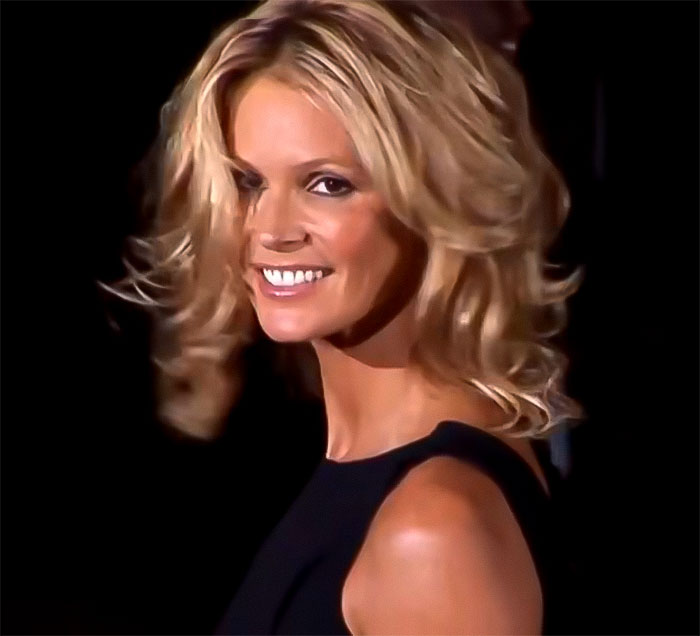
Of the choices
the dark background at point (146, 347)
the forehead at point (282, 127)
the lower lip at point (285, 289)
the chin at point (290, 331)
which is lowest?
the dark background at point (146, 347)

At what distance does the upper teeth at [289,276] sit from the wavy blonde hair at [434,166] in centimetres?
8

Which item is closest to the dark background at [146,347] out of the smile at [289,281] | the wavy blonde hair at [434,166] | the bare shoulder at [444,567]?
the wavy blonde hair at [434,166]

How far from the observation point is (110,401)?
4.96 ft

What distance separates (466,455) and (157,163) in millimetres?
474

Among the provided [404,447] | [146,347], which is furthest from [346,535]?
[146,347]

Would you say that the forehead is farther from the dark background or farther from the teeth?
the dark background

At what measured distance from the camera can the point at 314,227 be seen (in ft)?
2.85

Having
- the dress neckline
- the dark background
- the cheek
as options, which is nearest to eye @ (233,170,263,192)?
the cheek

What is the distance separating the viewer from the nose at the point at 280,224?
0.88 m

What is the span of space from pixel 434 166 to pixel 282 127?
0.12 metres

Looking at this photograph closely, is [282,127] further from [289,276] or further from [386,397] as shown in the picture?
[386,397]

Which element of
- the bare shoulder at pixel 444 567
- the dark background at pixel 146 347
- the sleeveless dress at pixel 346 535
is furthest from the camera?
the dark background at pixel 146 347

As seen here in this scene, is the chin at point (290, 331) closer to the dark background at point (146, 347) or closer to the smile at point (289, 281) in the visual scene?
the smile at point (289, 281)

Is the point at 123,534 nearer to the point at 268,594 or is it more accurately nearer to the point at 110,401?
the point at 110,401
